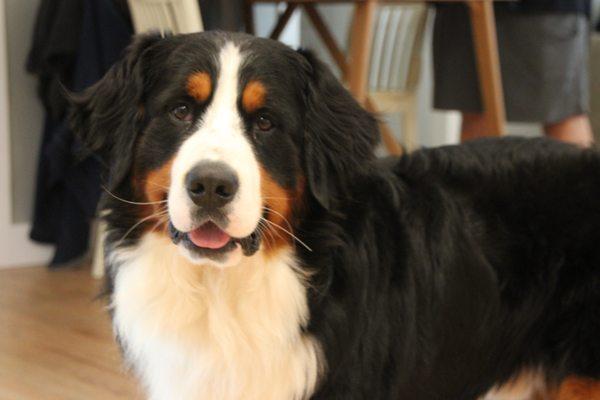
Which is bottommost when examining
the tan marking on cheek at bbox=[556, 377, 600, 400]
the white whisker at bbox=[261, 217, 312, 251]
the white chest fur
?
the tan marking on cheek at bbox=[556, 377, 600, 400]

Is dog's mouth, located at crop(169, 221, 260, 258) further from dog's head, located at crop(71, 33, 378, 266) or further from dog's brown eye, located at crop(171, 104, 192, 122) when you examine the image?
dog's brown eye, located at crop(171, 104, 192, 122)

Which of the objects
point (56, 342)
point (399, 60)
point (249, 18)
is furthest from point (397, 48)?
point (56, 342)

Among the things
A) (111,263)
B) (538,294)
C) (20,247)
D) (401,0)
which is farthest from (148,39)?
(20,247)

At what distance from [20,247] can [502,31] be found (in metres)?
2.32

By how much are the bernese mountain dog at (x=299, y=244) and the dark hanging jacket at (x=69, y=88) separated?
5.62ft

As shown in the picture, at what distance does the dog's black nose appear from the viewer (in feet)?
4.78

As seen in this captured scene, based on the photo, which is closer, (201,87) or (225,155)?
(225,155)

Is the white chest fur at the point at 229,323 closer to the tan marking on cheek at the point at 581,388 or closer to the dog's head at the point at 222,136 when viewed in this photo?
the dog's head at the point at 222,136

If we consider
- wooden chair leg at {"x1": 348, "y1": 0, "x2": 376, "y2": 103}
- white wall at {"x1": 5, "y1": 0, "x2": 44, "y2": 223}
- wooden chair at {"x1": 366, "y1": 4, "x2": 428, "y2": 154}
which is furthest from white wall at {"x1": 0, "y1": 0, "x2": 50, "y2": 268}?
wooden chair at {"x1": 366, "y1": 4, "x2": 428, "y2": 154}

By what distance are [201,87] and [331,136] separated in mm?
291

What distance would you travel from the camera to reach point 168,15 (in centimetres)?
288

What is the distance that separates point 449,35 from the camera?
3535 millimetres

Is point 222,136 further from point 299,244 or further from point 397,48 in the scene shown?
point 397,48

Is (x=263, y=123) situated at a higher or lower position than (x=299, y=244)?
higher
